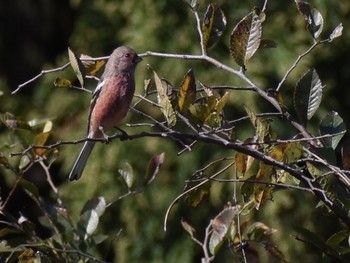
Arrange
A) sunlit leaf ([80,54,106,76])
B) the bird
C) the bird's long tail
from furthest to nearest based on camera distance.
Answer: the bird < the bird's long tail < sunlit leaf ([80,54,106,76])

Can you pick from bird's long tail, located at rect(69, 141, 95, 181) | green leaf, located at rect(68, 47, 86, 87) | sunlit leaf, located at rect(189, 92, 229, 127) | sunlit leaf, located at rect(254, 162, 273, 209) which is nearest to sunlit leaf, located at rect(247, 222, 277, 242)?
sunlit leaf, located at rect(254, 162, 273, 209)

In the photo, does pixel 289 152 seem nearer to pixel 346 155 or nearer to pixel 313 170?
pixel 313 170

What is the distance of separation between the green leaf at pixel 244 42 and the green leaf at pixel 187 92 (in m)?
0.16

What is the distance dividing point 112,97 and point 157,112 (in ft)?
4.36

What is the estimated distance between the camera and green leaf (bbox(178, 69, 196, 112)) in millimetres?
1752

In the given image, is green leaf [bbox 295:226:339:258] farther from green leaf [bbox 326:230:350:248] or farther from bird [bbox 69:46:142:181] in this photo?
bird [bbox 69:46:142:181]

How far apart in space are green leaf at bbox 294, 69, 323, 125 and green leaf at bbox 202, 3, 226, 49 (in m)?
0.23

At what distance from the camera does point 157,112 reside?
A: 14.2 feet

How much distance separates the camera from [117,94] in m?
2.98

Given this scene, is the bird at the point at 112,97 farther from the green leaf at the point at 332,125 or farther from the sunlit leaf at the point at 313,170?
the sunlit leaf at the point at 313,170

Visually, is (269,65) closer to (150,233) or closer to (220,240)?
(150,233)

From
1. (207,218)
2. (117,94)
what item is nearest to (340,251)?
(117,94)

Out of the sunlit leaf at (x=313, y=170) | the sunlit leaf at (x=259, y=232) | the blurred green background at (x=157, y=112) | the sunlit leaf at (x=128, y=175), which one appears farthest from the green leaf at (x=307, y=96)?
the blurred green background at (x=157, y=112)

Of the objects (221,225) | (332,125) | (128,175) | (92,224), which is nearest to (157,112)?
(128,175)
